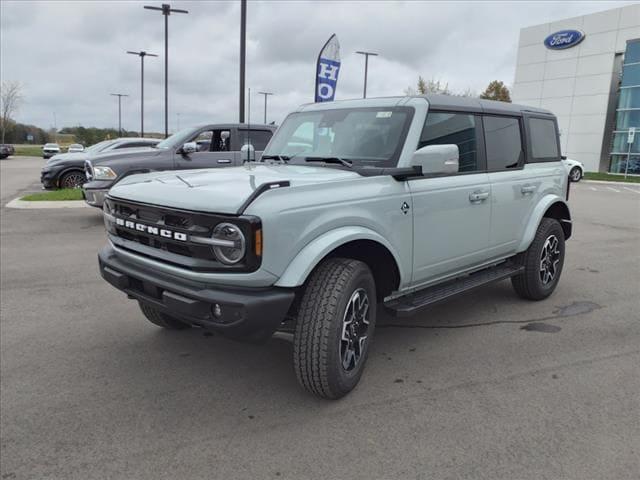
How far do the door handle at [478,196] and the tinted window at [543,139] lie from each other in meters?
1.20

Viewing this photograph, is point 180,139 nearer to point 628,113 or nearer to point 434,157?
point 434,157

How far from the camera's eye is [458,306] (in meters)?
5.21

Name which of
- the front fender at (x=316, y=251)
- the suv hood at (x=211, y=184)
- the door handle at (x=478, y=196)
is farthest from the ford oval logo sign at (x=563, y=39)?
the front fender at (x=316, y=251)

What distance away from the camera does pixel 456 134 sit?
422 cm

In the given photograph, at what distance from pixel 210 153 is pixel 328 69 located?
3657mm

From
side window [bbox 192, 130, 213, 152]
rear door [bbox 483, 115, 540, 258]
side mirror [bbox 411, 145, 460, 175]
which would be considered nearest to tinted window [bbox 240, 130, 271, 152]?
side window [bbox 192, 130, 213, 152]

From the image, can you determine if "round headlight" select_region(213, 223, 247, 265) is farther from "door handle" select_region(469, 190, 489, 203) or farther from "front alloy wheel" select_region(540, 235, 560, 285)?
"front alloy wheel" select_region(540, 235, 560, 285)

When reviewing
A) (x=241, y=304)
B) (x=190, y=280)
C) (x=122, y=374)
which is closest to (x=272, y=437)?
(x=241, y=304)

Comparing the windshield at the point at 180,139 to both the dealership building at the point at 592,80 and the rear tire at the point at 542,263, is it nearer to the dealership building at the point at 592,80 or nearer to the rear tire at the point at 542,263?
the rear tire at the point at 542,263

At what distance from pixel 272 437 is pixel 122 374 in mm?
1368

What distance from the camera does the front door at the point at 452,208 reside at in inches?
149

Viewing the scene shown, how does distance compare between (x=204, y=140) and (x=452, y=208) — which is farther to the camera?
(x=204, y=140)

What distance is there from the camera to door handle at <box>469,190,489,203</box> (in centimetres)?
419

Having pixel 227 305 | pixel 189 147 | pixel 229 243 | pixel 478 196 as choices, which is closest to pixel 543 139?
pixel 478 196
